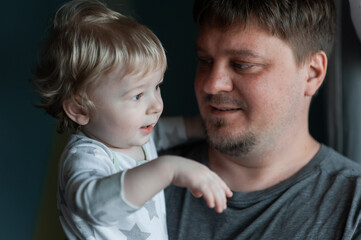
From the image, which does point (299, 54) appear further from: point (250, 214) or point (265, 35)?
point (250, 214)

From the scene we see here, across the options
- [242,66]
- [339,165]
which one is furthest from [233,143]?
[339,165]

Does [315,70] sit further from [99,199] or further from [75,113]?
[99,199]

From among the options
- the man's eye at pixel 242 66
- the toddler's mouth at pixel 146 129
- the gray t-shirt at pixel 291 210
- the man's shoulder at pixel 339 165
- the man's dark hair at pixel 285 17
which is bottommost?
the gray t-shirt at pixel 291 210

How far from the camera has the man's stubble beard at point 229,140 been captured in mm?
1502

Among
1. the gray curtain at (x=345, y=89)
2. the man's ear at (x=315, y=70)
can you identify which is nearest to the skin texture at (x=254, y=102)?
the man's ear at (x=315, y=70)

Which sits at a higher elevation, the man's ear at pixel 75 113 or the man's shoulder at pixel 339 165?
the man's ear at pixel 75 113

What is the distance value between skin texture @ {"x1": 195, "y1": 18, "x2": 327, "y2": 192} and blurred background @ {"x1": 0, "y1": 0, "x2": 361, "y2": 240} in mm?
139

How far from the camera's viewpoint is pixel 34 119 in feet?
5.30

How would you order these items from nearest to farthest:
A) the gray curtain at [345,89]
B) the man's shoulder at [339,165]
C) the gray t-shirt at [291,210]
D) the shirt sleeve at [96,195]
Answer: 1. the shirt sleeve at [96,195]
2. the gray t-shirt at [291,210]
3. the man's shoulder at [339,165]
4. the gray curtain at [345,89]

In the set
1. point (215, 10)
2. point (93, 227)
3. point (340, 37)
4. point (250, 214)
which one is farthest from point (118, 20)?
point (340, 37)

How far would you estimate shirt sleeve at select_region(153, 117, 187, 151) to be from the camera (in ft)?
5.54

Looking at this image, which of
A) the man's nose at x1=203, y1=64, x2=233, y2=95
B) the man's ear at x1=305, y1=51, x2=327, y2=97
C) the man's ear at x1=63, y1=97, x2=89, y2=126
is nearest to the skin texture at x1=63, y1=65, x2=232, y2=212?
the man's ear at x1=63, y1=97, x2=89, y2=126

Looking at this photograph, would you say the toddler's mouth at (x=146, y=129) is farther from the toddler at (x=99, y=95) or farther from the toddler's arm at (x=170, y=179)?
the toddler's arm at (x=170, y=179)

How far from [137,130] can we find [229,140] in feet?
1.53
